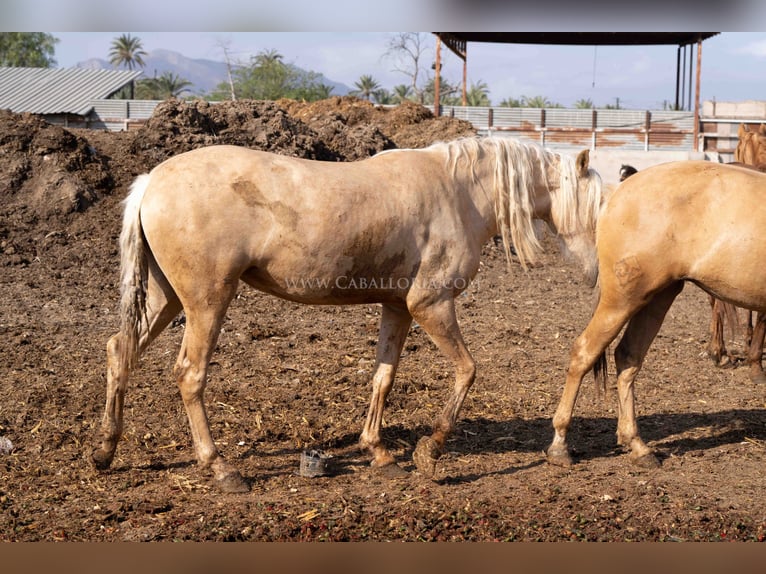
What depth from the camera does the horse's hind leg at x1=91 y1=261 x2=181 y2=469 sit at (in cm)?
465

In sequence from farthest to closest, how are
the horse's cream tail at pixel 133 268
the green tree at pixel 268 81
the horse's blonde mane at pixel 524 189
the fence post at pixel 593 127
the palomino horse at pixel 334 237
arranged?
the green tree at pixel 268 81 → the fence post at pixel 593 127 → the horse's blonde mane at pixel 524 189 → the horse's cream tail at pixel 133 268 → the palomino horse at pixel 334 237

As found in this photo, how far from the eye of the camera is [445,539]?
3.79 metres

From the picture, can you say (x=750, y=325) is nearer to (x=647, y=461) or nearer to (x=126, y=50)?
(x=647, y=461)

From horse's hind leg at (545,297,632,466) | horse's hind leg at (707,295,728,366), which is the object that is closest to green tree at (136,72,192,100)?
horse's hind leg at (707,295,728,366)

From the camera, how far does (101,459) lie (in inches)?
185

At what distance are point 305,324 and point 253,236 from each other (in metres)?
4.40

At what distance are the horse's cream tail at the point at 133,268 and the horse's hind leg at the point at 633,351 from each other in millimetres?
3199

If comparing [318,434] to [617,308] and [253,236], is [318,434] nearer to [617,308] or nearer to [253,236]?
[253,236]

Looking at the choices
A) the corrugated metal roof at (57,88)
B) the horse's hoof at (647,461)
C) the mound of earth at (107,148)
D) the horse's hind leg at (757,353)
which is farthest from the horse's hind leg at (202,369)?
the corrugated metal roof at (57,88)

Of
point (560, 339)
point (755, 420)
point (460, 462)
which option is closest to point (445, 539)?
point (460, 462)

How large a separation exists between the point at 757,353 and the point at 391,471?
421cm

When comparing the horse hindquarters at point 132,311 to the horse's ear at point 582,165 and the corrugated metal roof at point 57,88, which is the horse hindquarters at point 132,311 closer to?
the horse's ear at point 582,165

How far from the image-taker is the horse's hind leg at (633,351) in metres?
5.24

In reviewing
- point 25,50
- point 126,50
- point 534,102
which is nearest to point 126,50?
point 126,50
